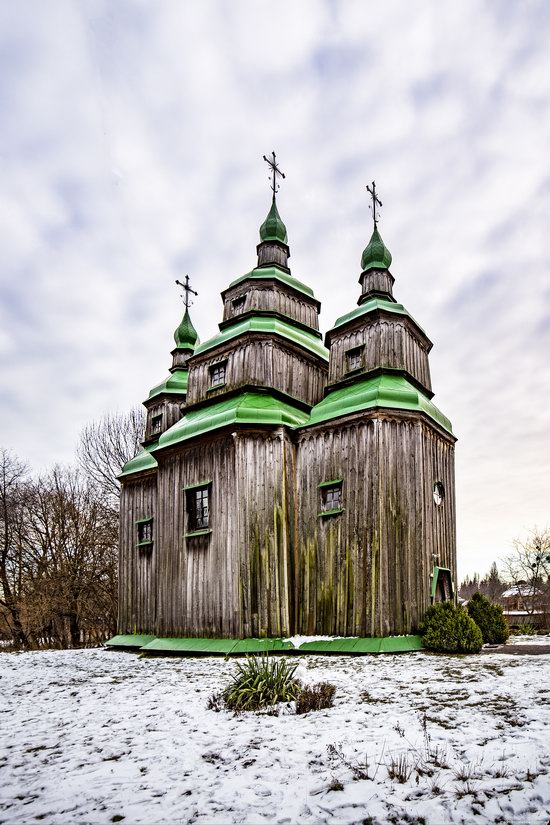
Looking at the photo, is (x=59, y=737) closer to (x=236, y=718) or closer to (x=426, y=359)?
(x=236, y=718)

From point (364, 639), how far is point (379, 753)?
8.25 m

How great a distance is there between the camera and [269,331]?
56.3ft

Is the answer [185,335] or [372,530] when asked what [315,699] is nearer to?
[372,530]

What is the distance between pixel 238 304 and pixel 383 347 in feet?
18.5

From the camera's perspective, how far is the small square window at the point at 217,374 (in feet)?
58.7

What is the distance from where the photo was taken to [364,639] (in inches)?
503

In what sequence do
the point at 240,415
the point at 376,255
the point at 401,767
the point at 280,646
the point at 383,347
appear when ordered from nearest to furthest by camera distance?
the point at 401,767 → the point at 280,646 → the point at 240,415 → the point at 383,347 → the point at 376,255

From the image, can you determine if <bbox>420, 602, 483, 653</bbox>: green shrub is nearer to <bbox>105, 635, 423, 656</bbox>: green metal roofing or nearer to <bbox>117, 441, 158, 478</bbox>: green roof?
<bbox>105, 635, 423, 656</bbox>: green metal roofing

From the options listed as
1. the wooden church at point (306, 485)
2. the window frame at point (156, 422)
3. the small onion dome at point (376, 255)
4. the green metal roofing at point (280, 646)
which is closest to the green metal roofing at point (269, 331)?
the wooden church at point (306, 485)

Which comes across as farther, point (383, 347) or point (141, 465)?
point (141, 465)

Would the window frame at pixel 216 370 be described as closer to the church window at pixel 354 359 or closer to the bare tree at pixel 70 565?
the church window at pixel 354 359

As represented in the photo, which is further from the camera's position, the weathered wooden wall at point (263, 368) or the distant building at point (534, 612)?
A: the distant building at point (534, 612)

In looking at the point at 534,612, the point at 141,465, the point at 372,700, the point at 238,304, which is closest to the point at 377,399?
the point at 238,304

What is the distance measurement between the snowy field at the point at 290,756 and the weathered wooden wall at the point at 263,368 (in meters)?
9.90
